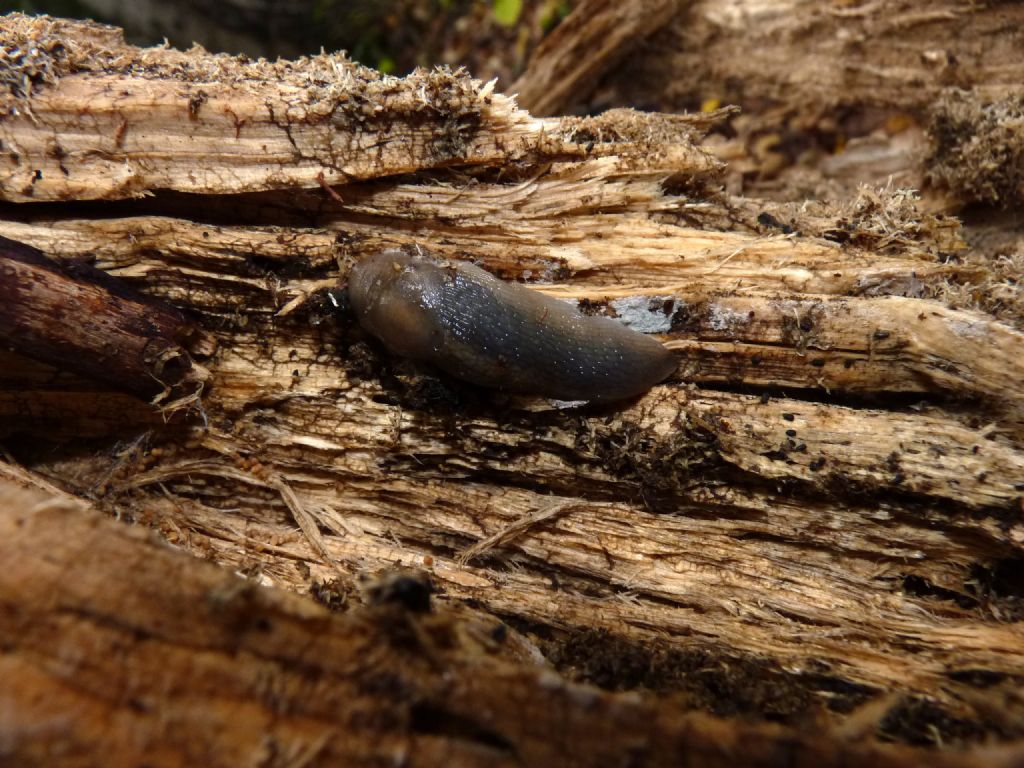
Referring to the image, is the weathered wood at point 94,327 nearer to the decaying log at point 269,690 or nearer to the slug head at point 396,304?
the slug head at point 396,304

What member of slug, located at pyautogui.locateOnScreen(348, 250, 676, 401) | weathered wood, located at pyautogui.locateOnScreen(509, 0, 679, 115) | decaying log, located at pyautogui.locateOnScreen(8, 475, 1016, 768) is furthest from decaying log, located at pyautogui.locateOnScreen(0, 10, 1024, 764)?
weathered wood, located at pyautogui.locateOnScreen(509, 0, 679, 115)

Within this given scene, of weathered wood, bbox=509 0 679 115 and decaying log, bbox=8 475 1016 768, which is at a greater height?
weathered wood, bbox=509 0 679 115

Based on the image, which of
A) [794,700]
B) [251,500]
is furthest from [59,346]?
[794,700]

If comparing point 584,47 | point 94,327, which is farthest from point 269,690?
point 584,47

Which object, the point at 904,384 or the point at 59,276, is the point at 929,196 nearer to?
the point at 904,384

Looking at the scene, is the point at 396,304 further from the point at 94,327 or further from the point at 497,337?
the point at 94,327

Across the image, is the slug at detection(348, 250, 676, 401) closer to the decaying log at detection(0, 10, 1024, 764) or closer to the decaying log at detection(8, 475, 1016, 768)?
the decaying log at detection(0, 10, 1024, 764)
